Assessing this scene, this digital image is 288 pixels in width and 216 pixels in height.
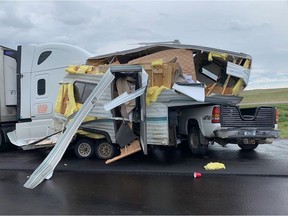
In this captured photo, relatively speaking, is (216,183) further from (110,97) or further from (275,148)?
(275,148)

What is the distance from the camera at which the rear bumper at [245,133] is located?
9.91m

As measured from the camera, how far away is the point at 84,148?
11.0 m

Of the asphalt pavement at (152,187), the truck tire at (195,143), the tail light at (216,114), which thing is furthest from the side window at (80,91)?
the tail light at (216,114)

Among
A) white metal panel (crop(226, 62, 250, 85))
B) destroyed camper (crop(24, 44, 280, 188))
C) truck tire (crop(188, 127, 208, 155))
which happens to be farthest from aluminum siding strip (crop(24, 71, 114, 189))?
white metal panel (crop(226, 62, 250, 85))

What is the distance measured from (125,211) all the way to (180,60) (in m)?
5.44

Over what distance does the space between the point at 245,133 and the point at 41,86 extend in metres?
5.98

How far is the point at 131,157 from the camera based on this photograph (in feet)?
36.8

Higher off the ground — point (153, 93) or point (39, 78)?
point (39, 78)

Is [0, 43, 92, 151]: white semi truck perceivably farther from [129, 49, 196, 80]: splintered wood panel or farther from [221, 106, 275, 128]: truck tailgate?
[221, 106, 275, 128]: truck tailgate

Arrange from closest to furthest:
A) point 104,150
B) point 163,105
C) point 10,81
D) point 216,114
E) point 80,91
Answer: point 163,105, point 216,114, point 104,150, point 80,91, point 10,81

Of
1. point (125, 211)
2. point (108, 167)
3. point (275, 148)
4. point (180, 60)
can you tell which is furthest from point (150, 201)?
point (275, 148)

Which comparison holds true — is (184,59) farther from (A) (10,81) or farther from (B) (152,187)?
(A) (10,81)

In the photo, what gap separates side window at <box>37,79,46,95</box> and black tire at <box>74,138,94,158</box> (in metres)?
2.12

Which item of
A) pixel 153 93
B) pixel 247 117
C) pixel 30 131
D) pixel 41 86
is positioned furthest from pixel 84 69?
pixel 247 117
